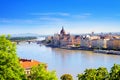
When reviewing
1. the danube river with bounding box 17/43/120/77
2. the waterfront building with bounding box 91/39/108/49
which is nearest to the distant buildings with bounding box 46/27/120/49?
the waterfront building with bounding box 91/39/108/49

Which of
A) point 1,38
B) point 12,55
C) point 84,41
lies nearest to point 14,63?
point 12,55

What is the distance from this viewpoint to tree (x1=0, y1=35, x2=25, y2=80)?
18.4 ft

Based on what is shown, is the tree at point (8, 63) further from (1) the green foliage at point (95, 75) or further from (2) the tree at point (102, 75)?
(2) the tree at point (102, 75)

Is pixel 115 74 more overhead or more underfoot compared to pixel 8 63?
more underfoot

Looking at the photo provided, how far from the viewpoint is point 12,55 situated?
5828 millimetres

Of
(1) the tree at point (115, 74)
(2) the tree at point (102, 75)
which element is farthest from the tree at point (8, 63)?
(1) the tree at point (115, 74)

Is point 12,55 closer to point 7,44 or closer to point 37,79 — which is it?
point 7,44

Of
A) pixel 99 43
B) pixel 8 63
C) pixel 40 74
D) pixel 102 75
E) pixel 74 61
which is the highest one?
pixel 8 63

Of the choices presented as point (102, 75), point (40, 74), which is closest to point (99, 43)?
point (102, 75)

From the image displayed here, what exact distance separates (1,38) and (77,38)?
42.3 meters

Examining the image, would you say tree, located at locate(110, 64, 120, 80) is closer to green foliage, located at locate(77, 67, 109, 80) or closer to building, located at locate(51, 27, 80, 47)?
green foliage, located at locate(77, 67, 109, 80)

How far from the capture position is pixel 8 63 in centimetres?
572

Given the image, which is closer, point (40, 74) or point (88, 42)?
point (40, 74)

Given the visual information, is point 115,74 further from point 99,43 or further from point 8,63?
point 99,43
